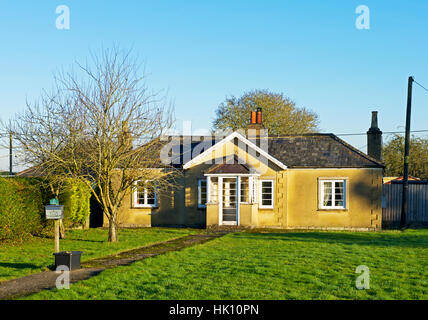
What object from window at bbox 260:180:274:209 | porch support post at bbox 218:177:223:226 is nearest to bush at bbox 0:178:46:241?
porch support post at bbox 218:177:223:226

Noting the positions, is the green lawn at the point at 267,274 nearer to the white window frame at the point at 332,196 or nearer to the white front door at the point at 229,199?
the white window frame at the point at 332,196

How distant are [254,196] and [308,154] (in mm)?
3936

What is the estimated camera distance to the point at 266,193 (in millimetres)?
25703

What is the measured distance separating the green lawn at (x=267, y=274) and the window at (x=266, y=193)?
8.01 metres

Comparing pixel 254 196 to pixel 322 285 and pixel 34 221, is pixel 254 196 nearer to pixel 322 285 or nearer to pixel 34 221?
pixel 34 221

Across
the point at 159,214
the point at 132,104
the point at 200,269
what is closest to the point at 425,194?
the point at 159,214

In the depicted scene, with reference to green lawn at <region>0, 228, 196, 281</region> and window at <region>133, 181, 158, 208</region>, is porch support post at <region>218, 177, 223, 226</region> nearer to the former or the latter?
green lawn at <region>0, 228, 196, 281</region>

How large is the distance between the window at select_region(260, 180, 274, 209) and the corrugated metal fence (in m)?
8.32

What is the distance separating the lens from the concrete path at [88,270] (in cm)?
977

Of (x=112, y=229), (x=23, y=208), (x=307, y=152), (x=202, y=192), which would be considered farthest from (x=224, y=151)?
(x=23, y=208)

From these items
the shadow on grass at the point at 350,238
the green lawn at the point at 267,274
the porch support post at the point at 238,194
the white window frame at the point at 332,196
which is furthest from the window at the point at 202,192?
the green lawn at the point at 267,274

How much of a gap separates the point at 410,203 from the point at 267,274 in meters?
21.3

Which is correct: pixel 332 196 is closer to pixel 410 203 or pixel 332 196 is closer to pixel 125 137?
pixel 410 203

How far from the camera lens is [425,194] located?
29.5 meters
